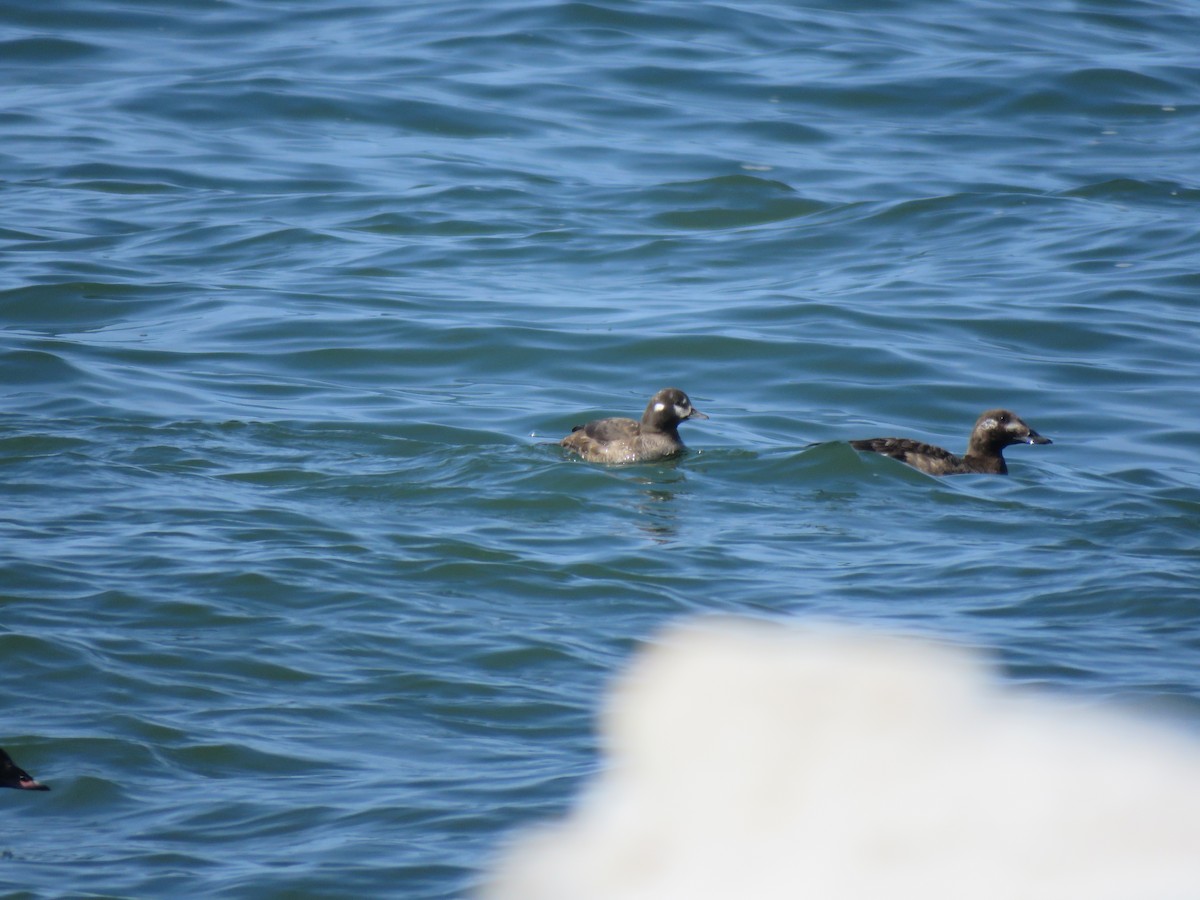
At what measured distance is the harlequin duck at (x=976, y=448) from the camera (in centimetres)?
1112

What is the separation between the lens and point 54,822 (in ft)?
20.1

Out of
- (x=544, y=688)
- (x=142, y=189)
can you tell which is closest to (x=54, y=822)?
(x=544, y=688)

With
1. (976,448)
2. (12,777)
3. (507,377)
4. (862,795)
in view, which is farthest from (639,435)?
(12,777)

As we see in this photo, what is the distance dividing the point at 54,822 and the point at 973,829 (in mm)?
3240

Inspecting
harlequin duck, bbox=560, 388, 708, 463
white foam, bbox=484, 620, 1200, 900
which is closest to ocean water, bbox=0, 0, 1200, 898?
harlequin duck, bbox=560, 388, 708, 463

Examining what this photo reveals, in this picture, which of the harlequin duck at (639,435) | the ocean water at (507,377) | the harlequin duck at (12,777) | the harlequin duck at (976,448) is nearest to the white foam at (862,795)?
the ocean water at (507,377)

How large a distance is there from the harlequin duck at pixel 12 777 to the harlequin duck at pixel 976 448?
636 centimetres

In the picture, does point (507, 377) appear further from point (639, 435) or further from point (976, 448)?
point (976, 448)

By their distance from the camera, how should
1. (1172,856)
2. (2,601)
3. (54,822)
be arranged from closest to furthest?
(1172,856)
(54,822)
(2,601)

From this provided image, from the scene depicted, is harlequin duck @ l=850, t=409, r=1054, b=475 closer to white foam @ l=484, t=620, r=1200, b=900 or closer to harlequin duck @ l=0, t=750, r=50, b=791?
white foam @ l=484, t=620, r=1200, b=900

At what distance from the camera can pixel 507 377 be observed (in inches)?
530

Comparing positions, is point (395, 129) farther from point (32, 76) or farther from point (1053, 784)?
point (1053, 784)

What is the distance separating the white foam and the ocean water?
0.30 m

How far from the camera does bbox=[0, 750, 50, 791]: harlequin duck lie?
6.00 meters
